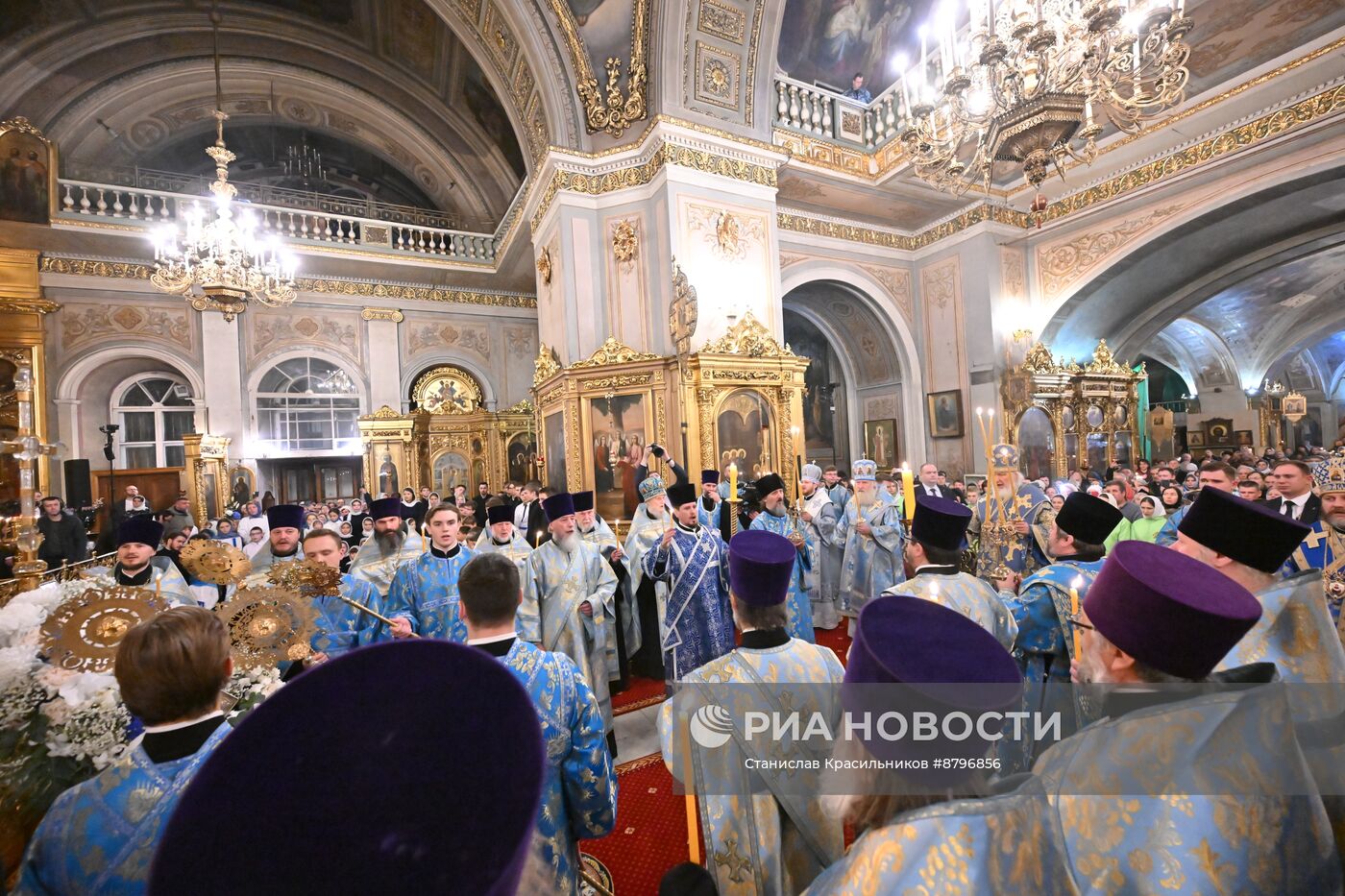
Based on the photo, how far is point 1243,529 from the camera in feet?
7.08

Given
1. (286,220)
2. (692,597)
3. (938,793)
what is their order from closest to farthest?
(938,793) < (692,597) < (286,220)

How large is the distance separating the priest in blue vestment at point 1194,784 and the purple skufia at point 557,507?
3307mm

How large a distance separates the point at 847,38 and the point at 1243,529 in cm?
1290

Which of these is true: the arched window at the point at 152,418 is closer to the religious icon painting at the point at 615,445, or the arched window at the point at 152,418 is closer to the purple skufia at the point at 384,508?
the religious icon painting at the point at 615,445

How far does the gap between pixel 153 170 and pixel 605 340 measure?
42.7ft

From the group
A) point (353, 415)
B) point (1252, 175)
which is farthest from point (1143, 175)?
point (353, 415)

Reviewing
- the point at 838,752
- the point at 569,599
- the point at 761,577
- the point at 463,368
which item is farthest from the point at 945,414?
the point at 838,752

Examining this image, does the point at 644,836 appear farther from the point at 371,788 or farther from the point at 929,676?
the point at 371,788

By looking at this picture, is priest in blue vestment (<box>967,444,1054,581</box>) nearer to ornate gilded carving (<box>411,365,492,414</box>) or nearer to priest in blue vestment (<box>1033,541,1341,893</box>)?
priest in blue vestment (<box>1033,541,1341,893</box>)

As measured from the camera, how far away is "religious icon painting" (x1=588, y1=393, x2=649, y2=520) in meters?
9.42

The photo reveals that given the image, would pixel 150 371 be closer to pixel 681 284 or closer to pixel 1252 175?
pixel 681 284

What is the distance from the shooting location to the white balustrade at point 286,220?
37.3 feet

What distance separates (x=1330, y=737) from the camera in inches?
62.2

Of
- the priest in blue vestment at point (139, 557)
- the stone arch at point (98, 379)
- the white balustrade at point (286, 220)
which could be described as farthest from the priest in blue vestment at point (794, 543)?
the stone arch at point (98, 379)
